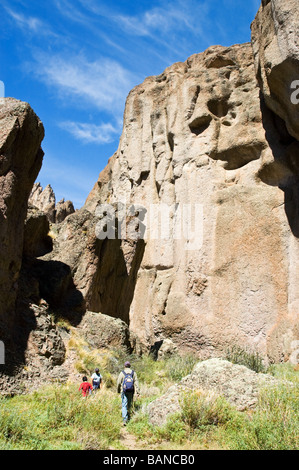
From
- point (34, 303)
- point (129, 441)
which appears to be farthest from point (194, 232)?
point (129, 441)

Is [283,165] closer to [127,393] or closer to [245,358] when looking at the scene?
[245,358]

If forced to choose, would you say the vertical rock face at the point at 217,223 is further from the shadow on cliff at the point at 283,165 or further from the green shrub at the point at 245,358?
the green shrub at the point at 245,358

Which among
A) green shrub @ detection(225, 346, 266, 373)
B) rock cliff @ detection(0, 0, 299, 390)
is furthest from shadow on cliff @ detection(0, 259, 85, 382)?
Result: green shrub @ detection(225, 346, 266, 373)

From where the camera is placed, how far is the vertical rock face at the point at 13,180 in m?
10.4

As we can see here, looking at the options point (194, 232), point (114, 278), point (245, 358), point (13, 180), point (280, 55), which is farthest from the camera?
point (194, 232)

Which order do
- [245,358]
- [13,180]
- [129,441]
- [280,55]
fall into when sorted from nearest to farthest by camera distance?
[129,441], [13,180], [280,55], [245,358]

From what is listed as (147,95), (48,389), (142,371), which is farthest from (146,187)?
(48,389)

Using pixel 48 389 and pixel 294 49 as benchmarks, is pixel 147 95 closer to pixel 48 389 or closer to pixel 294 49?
pixel 294 49

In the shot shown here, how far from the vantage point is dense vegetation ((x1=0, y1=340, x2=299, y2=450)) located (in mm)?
6203

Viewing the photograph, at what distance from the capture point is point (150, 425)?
783 centimetres

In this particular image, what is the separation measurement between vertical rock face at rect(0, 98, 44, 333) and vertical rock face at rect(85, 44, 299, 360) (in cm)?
415

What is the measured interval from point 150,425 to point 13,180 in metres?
6.60

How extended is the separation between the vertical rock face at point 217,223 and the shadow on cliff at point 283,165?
0.04 meters
